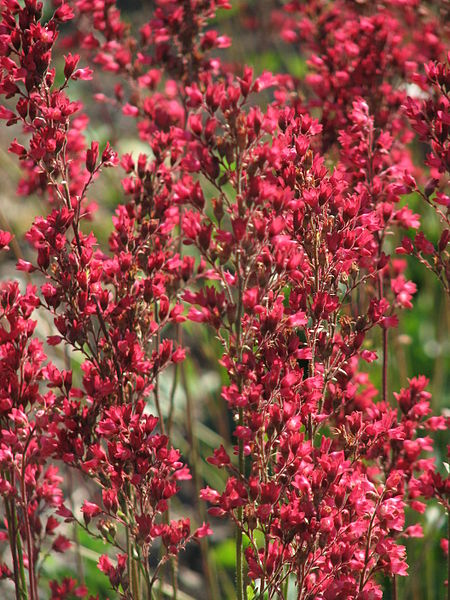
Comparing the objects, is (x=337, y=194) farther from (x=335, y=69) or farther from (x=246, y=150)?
(x=335, y=69)

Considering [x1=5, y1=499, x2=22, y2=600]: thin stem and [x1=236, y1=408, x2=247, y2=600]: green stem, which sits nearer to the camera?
[x1=236, y1=408, x2=247, y2=600]: green stem

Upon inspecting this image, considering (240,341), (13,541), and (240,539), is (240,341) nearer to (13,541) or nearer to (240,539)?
(240,539)

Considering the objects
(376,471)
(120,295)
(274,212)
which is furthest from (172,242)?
(376,471)

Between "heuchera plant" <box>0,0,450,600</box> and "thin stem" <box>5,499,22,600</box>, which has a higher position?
"heuchera plant" <box>0,0,450,600</box>

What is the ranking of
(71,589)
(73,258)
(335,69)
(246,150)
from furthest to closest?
(335,69), (71,589), (73,258), (246,150)

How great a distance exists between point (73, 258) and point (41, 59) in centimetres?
35

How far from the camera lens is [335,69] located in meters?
2.33

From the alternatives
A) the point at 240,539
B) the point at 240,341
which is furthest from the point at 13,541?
the point at 240,341

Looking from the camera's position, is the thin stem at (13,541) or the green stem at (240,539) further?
the thin stem at (13,541)

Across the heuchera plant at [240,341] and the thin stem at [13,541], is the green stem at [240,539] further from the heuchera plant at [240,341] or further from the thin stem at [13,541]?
the thin stem at [13,541]

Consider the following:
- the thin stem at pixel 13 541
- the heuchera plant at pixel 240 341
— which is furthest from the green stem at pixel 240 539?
the thin stem at pixel 13 541

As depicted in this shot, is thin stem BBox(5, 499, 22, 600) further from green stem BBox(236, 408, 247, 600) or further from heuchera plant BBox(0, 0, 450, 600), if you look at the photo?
green stem BBox(236, 408, 247, 600)

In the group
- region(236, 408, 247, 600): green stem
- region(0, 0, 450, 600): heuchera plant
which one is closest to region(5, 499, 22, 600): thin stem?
region(0, 0, 450, 600): heuchera plant

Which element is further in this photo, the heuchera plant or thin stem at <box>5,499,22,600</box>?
thin stem at <box>5,499,22,600</box>
